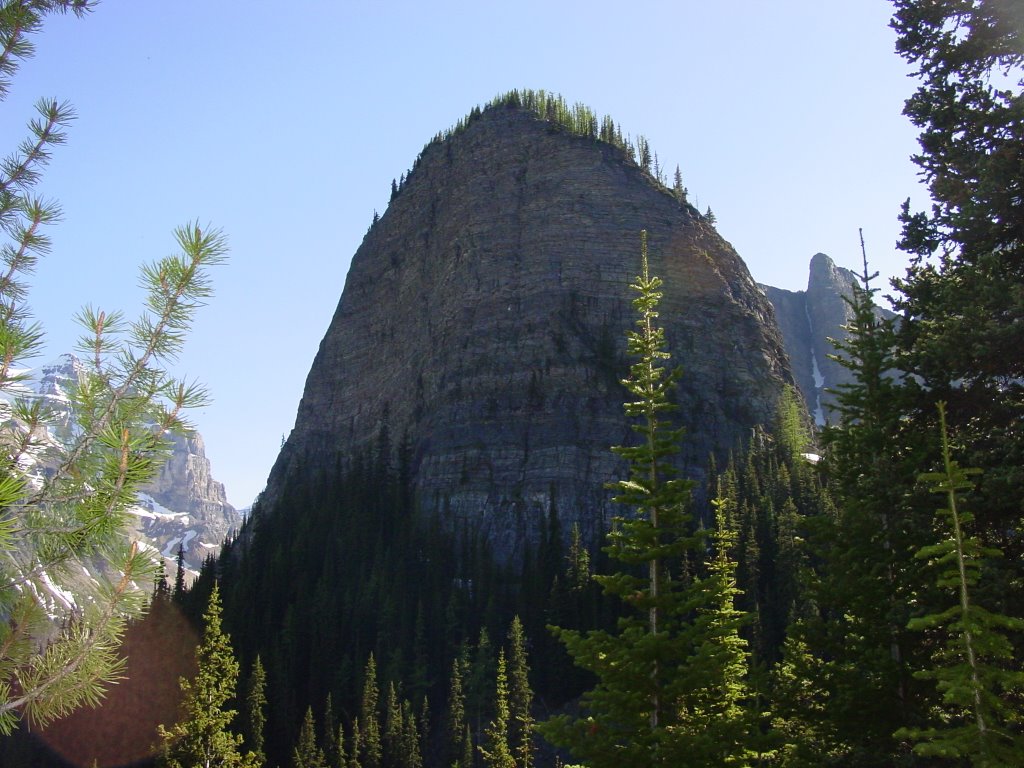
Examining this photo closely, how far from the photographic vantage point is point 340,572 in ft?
382

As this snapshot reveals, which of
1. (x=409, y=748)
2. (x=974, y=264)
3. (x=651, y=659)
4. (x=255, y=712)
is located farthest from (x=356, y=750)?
(x=974, y=264)

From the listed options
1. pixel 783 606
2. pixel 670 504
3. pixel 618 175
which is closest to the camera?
pixel 670 504

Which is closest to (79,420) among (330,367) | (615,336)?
(615,336)

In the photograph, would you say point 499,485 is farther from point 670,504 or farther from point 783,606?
point 670,504

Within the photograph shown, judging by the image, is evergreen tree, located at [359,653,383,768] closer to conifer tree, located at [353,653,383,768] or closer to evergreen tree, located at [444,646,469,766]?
conifer tree, located at [353,653,383,768]

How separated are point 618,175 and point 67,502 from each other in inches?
5616

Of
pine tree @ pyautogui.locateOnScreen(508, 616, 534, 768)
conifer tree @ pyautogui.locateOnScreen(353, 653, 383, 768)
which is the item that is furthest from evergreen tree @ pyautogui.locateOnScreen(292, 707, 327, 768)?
pine tree @ pyautogui.locateOnScreen(508, 616, 534, 768)

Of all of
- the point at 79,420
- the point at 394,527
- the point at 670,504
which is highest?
the point at 394,527

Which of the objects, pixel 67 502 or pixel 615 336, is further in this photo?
pixel 615 336

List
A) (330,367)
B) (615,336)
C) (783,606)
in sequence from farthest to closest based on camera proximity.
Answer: (330,367), (615,336), (783,606)

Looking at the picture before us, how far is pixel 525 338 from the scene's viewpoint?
13175 centimetres

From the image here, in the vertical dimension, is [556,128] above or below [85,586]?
above

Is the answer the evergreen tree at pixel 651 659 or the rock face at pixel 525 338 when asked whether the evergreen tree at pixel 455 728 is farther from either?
the evergreen tree at pixel 651 659

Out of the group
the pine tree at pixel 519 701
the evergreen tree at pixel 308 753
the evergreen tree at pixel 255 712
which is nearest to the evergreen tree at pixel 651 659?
the pine tree at pixel 519 701
